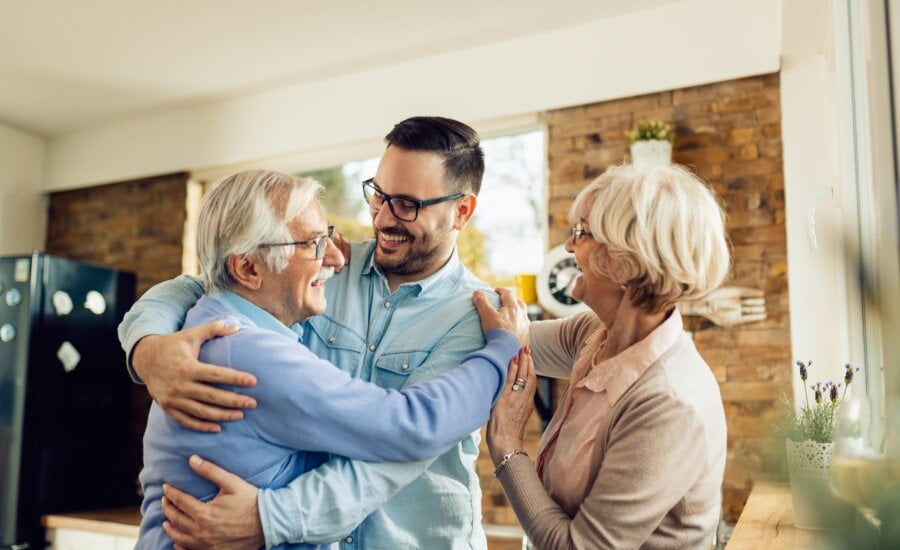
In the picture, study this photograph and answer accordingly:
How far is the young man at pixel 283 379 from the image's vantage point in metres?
1.16

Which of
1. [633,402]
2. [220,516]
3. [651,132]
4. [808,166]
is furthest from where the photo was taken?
[651,132]

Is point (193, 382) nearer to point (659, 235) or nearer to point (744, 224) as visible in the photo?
point (659, 235)

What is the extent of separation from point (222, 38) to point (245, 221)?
300 cm

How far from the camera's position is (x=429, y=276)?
62.5 inches

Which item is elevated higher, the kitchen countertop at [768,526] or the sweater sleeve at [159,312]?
the sweater sleeve at [159,312]

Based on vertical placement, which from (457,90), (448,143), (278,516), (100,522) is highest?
(457,90)

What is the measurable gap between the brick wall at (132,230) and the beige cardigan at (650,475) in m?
3.99

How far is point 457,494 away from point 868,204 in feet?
4.51

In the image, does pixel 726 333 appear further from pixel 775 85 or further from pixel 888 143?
pixel 888 143

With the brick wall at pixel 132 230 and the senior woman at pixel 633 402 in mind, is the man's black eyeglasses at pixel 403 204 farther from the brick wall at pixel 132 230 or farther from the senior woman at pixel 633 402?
the brick wall at pixel 132 230

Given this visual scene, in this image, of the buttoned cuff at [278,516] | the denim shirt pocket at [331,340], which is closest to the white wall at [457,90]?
the denim shirt pocket at [331,340]

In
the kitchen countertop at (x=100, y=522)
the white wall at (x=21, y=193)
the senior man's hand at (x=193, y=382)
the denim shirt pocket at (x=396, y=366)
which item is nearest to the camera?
the senior man's hand at (x=193, y=382)

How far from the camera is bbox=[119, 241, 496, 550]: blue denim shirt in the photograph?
118 cm

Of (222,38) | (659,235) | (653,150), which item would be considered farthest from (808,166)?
(222,38)
